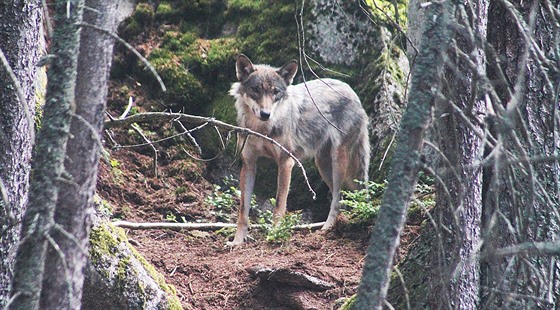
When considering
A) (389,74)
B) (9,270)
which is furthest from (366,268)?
(389,74)

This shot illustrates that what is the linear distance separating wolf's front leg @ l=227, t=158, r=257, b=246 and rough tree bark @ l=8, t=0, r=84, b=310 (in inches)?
219

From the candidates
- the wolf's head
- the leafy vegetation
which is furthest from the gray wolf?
the leafy vegetation

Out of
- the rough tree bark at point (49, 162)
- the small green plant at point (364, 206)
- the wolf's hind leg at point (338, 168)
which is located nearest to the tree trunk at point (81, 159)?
the rough tree bark at point (49, 162)

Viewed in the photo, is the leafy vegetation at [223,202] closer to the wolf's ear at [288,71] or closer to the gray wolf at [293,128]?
the gray wolf at [293,128]

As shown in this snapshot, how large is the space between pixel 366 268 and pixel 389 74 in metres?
7.34

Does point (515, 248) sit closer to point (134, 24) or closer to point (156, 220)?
point (156, 220)

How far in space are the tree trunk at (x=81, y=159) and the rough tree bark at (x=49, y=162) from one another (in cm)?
17

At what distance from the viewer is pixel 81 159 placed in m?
2.97

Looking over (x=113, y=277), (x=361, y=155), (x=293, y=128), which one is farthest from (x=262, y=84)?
(x=113, y=277)

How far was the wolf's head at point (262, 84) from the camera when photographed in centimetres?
880

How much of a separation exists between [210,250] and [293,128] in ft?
7.13

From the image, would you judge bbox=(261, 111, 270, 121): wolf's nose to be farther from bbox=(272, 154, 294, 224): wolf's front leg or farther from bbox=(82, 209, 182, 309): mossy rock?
bbox=(82, 209, 182, 309): mossy rock

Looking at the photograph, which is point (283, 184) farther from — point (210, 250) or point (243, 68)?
point (243, 68)

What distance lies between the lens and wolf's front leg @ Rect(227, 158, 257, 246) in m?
8.42
